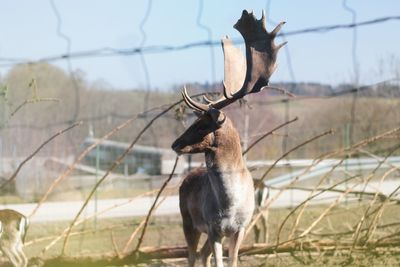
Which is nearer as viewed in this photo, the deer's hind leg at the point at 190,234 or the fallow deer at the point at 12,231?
the deer's hind leg at the point at 190,234

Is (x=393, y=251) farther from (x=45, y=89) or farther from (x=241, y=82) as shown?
(x=45, y=89)

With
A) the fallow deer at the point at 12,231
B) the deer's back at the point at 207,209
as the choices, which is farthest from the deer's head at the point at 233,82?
the fallow deer at the point at 12,231

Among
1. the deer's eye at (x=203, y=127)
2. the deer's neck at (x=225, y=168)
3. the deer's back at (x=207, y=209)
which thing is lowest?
the deer's back at (x=207, y=209)

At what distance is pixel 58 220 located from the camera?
11320mm

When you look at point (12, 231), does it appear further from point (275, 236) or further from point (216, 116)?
point (275, 236)

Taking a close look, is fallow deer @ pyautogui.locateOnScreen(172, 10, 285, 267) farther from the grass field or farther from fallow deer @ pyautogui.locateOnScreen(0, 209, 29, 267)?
fallow deer @ pyautogui.locateOnScreen(0, 209, 29, 267)

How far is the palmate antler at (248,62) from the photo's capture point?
363 centimetres

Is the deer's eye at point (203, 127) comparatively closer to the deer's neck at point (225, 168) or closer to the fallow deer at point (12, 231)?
the deer's neck at point (225, 168)

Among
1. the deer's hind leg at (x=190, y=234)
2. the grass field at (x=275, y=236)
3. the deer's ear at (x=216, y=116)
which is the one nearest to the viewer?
the deer's ear at (x=216, y=116)

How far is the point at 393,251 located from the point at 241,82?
2561 millimetres

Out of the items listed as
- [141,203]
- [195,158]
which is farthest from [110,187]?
[195,158]

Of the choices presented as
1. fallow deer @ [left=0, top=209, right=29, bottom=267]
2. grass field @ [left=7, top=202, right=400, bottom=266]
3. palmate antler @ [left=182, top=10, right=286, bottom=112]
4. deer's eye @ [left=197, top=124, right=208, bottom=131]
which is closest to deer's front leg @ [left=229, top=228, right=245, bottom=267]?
deer's eye @ [left=197, top=124, right=208, bottom=131]

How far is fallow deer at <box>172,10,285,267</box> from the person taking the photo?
3695 mm

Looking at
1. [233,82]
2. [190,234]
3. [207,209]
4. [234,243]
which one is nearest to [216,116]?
[233,82]
